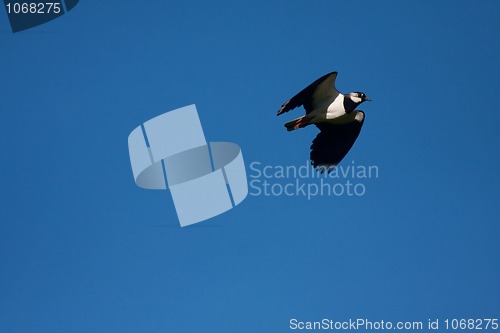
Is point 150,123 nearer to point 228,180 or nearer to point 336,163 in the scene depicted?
point 228,180

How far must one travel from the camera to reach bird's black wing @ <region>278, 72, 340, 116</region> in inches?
99.3

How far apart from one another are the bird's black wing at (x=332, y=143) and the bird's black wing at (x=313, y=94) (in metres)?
A: 0.11

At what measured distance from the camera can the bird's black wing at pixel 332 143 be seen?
268 centimetres

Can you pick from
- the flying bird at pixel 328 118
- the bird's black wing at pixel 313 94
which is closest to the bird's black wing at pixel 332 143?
the flying bird at pixel 328 118

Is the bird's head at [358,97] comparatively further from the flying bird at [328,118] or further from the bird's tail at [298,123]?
the bird's tail at [298,123]

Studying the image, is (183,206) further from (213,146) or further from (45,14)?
(45,14)

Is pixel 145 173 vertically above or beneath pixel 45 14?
beneath

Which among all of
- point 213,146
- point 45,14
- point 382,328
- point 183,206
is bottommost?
point 382,328

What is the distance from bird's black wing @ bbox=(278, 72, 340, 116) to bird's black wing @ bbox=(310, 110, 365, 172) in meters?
0.11

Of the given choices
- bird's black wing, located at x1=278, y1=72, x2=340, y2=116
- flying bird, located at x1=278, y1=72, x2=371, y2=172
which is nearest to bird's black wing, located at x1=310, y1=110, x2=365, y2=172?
flying bird, located at x1=278, y1=72, x2=371, y2=172

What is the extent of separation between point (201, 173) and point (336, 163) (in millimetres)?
445

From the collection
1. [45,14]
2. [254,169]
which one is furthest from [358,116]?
[45,14]

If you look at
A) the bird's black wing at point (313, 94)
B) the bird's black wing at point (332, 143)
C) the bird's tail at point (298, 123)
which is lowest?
the bird's black wing at point (332, 143)

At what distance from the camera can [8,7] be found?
2742 mm
